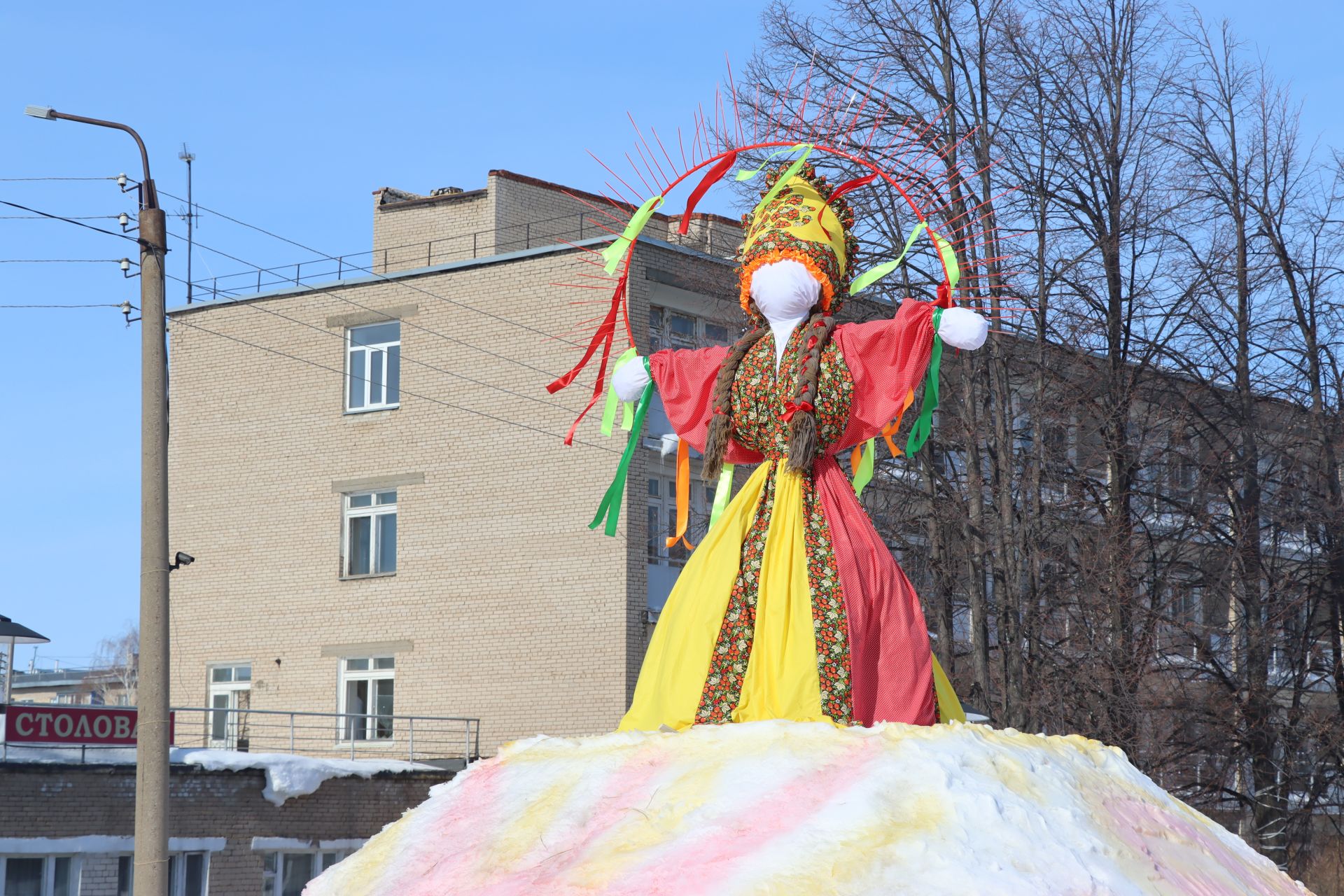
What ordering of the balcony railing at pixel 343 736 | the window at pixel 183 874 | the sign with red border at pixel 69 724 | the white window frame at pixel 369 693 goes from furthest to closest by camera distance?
the white window frame at pixel 369 693 < the balcony railing at pixel 343 736 < the window at pixel 183 874 < the sign with red border at pixel 69 724

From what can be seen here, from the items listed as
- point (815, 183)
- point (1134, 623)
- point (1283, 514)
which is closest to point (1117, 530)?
point (1134, 623)

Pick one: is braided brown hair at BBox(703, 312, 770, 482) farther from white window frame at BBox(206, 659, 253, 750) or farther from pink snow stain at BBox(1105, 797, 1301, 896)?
white window frame at BBox(206, 659, 253, 750)

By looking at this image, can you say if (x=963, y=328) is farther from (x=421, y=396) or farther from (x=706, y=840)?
(x=421, y=396)

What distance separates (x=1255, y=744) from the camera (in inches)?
743

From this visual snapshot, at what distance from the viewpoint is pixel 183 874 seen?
55.5 ft

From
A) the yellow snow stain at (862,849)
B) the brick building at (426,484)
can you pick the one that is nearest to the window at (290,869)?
the brick building at (426,484)

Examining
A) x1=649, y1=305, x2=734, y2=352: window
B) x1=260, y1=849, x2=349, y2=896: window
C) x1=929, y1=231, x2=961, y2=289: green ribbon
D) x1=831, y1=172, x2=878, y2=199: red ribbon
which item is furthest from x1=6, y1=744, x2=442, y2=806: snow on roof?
x1=929, y1=231, x2=961, y2=289: green ribbon

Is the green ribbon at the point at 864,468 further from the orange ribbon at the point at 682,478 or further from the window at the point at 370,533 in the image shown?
the window at the point at 370,533

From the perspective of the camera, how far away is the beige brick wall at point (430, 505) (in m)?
22.4

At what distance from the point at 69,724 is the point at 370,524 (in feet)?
27.7

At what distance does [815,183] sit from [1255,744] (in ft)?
45.3

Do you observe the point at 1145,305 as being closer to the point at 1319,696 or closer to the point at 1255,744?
the point at 1255,744

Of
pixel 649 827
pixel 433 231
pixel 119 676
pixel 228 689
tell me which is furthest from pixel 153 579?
pixel 119 676

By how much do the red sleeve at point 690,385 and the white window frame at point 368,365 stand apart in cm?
1759
